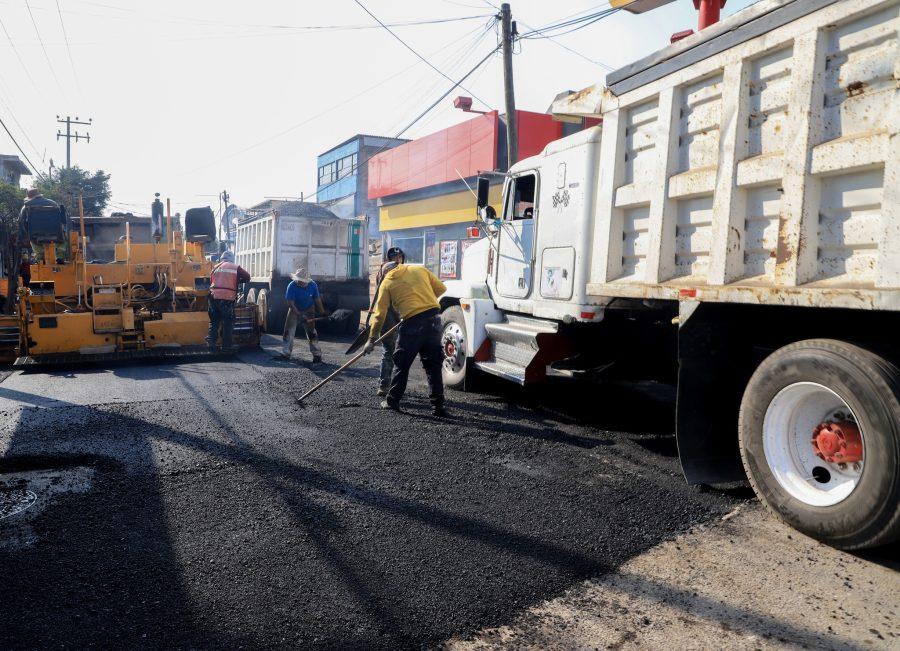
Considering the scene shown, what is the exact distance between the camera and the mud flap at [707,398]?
408 cm

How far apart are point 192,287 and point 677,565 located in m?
9.40

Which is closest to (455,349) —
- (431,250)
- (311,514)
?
(311,514)

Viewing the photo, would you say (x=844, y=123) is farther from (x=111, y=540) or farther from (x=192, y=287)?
(x=192, y=287)

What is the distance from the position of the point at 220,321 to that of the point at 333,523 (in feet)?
23.3

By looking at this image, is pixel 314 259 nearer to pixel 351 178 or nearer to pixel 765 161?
pixel 765 161

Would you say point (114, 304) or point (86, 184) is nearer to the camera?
point (114, 304)

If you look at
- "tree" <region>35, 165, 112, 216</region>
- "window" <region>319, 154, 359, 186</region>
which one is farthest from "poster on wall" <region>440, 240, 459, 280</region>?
"tree" <region>35, 165, 112, 216</region>

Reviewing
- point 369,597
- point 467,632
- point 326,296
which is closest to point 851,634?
point 467,632

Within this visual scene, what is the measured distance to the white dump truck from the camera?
3025mm

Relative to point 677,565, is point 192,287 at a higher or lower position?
higher

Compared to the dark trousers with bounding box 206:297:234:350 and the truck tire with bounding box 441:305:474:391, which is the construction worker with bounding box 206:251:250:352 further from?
the truck tire with bounding box 441:305:474:391

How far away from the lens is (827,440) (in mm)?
3262

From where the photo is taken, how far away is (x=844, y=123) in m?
3.19

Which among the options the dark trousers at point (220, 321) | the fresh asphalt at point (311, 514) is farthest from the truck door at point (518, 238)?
the dark trousers at point (220, 321)
